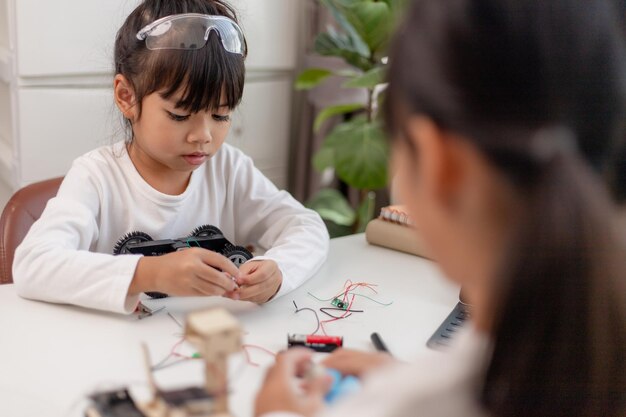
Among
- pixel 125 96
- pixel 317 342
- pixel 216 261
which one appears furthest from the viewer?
pixel 125 96

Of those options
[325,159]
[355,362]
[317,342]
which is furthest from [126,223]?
[325,159]

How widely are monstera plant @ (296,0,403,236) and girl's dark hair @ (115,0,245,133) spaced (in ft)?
2.53

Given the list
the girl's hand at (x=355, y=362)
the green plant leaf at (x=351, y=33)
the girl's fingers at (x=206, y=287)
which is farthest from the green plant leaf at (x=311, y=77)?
the girl's hand at (x=355, y=362)

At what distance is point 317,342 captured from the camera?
41.6 inches

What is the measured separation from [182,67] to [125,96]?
0.15 m

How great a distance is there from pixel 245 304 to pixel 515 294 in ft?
2.42

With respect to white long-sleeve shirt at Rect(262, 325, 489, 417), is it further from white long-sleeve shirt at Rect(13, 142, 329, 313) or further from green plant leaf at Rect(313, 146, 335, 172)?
green plant leaf at Rect(313, 146, 335, 172)

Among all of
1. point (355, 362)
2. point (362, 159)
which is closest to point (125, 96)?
point (355, 362)

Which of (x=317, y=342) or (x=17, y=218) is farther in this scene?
(x=17, y=218)

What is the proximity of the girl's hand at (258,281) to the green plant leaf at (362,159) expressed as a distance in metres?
1.00

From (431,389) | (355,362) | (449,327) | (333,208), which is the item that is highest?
(431,389)

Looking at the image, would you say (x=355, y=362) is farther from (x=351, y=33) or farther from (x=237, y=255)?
(x=351, y=33)

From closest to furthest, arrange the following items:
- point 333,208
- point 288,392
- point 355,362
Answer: point 288,392, point 355,362, point 333,208

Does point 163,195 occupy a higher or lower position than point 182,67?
lower
